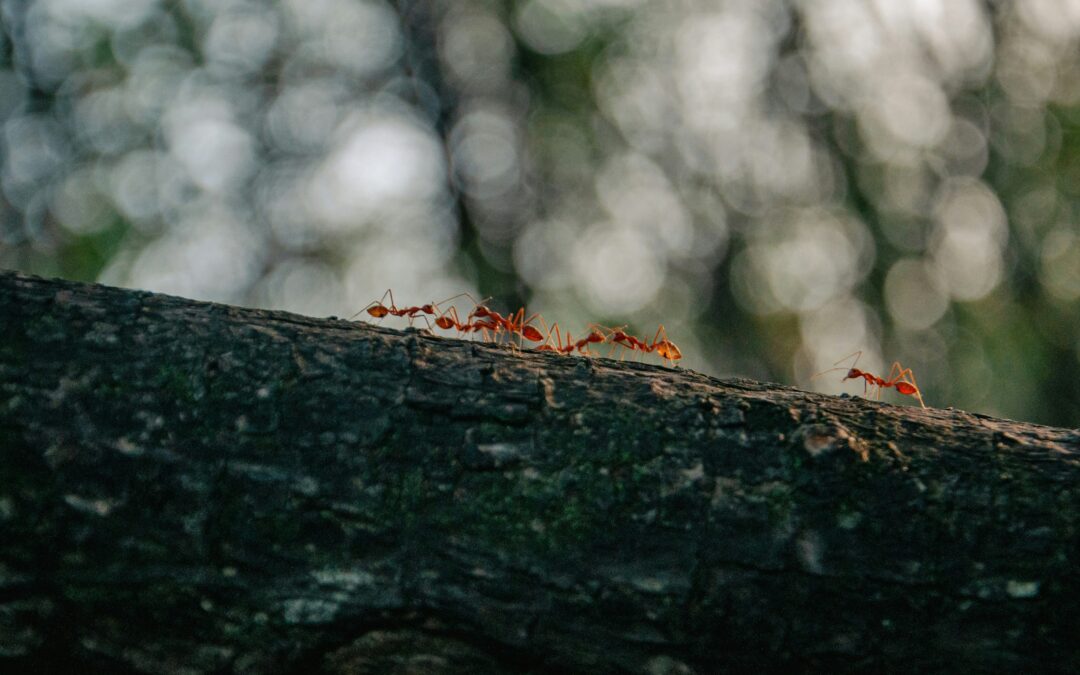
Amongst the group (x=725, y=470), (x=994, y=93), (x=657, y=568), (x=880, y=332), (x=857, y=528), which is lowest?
(x=657, y=568)

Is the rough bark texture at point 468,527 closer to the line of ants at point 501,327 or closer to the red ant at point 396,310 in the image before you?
the line of ants at point 501,327

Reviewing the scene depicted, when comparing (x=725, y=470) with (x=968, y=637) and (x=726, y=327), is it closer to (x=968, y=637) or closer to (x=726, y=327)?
(x=968, y=637)

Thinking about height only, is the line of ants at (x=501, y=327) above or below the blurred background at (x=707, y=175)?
below

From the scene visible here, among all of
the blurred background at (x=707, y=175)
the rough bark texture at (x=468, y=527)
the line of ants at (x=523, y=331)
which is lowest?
the rough bark texture at (x=468, y=527)

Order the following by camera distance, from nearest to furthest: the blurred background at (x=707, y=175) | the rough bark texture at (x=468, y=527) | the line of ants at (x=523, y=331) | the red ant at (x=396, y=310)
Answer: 1. the rough bark texture at (x=468, y=527)
2. the line of ants at (x=523, y=331)
3. the red ant at (x=396, y=310)
4. the blurred background at (x=707, y=175)

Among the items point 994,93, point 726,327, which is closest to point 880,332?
point 726,327

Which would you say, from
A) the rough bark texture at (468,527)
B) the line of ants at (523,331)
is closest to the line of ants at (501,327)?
the line of ants at (523,331)

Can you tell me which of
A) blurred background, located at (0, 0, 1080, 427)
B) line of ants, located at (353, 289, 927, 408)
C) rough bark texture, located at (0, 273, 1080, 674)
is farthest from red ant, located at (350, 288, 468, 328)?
blurred background, located at (0, 0, 1080, 427)

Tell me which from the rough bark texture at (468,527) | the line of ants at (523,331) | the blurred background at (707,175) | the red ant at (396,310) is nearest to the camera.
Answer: the rough bark texture at (468,527)

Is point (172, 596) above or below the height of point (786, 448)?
below
